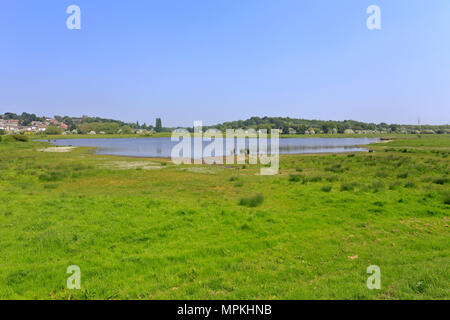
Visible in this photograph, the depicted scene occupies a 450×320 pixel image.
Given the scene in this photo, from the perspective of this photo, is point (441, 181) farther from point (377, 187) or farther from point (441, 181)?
point (377, 187)

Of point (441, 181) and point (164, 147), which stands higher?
point (164, 147)

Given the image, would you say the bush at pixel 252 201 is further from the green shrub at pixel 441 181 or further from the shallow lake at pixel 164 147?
the shallow lake at pixel 164 147

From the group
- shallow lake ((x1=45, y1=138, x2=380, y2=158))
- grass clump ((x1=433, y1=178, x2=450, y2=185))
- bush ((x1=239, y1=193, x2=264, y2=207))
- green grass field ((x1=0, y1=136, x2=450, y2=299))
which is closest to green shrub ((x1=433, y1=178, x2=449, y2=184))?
grass clump ((x1=433, y1=178, x2=450, y2=185))

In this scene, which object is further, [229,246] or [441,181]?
[441,181]

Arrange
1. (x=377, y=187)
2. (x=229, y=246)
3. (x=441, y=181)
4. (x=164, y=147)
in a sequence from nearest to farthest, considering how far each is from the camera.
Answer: (x=229, y=246) < (x=377, y=187) < (x=441, y=181) < (x=164, y=147)

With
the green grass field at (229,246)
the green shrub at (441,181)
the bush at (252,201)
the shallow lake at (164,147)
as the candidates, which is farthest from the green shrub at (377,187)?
the shallow lake at (164,147)

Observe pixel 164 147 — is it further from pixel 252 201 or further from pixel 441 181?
pixel 441 181

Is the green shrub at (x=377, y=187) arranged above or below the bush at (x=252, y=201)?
above

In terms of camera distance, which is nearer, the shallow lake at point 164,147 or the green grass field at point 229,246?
the green grass field at point 229,246

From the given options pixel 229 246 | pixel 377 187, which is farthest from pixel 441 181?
pixel 229 246

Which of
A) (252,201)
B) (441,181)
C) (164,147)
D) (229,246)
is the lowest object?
(229,246)

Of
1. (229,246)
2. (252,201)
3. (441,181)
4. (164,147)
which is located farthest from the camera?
(164,147)
